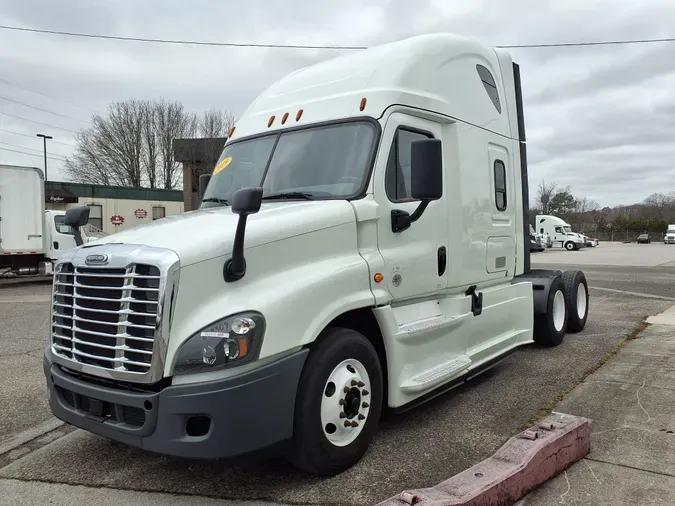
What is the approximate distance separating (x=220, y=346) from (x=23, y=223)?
15.7 m

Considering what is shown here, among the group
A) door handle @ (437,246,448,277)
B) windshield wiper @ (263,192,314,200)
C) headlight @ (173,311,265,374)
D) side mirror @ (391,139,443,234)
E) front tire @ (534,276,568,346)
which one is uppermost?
side mirror @ (391,139,443,234)

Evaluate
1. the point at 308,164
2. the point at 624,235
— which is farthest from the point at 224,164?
the point at 624,235

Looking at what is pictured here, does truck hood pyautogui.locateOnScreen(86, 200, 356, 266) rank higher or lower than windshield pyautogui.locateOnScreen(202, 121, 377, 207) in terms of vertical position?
lower

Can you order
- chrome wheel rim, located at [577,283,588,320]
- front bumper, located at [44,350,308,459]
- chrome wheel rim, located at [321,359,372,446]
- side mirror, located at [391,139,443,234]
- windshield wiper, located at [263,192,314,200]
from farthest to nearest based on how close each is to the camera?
chrome wheel rim, located at [577,283,588,320] → windshield wiper, located at [263,192,314,200] → side mirror, located at [391,139,443,234] → chrome wheel rim, located at [321,359,372,446] → front bumper, located at [44,350,308,459]

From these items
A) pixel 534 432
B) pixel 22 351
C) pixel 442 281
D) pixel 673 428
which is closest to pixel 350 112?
pixel 442 281

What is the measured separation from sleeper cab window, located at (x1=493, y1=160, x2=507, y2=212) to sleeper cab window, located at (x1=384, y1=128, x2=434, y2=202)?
69.6 inches

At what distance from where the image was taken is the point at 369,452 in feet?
13.3

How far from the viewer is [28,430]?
4.76 metres

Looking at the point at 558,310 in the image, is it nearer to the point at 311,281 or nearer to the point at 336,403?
the point at 336,403

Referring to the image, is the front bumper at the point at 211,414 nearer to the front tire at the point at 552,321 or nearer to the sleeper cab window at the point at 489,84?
the sleeper cab window at the point at 489,84

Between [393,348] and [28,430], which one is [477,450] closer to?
[393,348]

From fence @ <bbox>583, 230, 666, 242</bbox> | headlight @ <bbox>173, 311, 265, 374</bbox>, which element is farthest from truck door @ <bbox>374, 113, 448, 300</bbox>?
fence @ <bbox>583, 230, 666, 242</bbox>

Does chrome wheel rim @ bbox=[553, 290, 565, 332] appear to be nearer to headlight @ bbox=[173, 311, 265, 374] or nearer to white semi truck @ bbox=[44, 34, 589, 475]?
white semi truck @ bbox=[44, 34, 589, 475]

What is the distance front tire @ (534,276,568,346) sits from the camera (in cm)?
735
